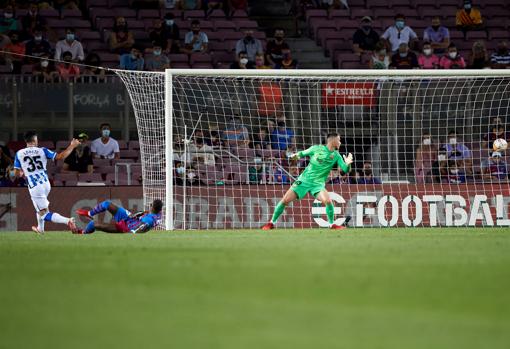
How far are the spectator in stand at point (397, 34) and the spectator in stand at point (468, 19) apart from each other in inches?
84.4

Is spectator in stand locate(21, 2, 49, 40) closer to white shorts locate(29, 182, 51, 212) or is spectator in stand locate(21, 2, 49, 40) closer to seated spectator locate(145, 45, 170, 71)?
seated spectator locate(145, 45, 170, 71)

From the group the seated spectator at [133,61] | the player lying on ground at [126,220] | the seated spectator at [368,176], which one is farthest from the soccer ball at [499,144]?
the seated spectator at [133,61]

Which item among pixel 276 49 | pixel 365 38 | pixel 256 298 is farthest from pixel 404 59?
pixel 256 298

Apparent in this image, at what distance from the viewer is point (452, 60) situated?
28047 mm

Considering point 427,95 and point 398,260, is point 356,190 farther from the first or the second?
point 398,260

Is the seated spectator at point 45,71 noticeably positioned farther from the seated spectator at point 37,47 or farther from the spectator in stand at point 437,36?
the spectator in stand at point 437,36

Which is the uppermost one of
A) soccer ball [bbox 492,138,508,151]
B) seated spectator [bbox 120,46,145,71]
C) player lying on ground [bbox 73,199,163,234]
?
seated spectator [bbox 120,46,145,71]

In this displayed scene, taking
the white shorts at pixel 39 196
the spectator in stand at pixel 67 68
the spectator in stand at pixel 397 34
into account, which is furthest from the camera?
the spectator in stand at pixel 397 34

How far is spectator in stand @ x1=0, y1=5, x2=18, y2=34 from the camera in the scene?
27.6 meters

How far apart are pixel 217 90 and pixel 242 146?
1.45 metres

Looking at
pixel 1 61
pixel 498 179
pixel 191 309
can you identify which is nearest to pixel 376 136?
pixel 498 179

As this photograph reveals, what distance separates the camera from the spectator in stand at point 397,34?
28.7 m

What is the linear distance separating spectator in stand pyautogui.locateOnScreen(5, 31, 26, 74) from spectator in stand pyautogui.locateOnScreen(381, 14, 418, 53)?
9370 mm

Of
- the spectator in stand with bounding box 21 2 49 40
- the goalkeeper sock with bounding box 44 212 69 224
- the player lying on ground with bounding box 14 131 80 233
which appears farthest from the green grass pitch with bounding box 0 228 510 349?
the spectator in stand with bounding box 21 2 49 40
